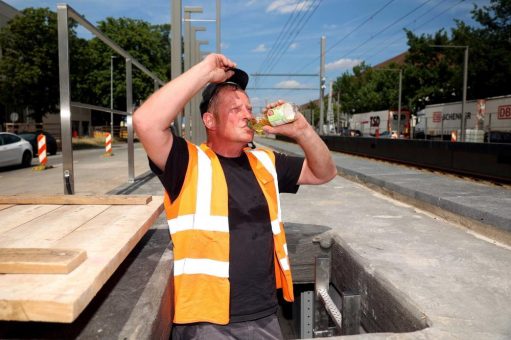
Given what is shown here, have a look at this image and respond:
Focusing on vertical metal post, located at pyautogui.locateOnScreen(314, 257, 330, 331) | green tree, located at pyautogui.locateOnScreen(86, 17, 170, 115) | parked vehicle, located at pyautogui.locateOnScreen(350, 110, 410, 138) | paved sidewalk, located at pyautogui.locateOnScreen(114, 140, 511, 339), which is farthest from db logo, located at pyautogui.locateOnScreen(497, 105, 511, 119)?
green tree, located at pyautogui.locateOnScreen(86, 17, 170, 115)

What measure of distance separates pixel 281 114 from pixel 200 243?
78 centimetres

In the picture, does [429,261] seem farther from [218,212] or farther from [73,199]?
[73,199]

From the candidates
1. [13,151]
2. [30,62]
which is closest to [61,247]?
[13,151]

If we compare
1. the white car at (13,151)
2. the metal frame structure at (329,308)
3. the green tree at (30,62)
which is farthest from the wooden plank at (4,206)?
the green tree at (30,62)

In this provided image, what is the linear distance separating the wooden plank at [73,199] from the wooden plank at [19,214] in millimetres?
83

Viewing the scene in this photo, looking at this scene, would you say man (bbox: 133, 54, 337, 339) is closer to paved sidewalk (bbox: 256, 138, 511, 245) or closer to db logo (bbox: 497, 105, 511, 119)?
paved sidewalk (bbox: 256, 138, 511, 245)

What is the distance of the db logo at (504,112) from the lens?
26469 mm

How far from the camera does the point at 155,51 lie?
177ft

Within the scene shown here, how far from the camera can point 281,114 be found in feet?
7.33

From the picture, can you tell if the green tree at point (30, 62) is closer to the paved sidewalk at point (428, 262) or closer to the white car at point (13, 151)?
the white car at point (13, 151)

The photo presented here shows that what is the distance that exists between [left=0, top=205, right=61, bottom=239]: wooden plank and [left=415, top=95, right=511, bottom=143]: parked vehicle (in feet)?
88.5

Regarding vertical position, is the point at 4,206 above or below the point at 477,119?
below

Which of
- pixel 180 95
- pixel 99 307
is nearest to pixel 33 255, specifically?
pixel 99 307

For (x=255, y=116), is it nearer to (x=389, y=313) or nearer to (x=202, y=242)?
(x=202, y=242)
